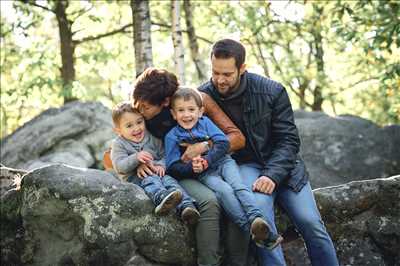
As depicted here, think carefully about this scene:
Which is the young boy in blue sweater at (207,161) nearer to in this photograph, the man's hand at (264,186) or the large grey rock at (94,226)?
the man's hand at (264,186)

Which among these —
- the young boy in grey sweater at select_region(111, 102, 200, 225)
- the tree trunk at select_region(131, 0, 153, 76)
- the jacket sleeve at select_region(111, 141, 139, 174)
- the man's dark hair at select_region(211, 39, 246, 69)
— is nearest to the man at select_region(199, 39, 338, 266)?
the man's dark hair at select_region(211, 39, 246, 69)

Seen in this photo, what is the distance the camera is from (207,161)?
4566mm

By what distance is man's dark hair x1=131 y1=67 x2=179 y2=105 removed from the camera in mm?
4883

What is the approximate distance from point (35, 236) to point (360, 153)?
6575 millimetres

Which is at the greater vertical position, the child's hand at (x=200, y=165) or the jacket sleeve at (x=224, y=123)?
the jacket sleeve at (x=224, y=123)

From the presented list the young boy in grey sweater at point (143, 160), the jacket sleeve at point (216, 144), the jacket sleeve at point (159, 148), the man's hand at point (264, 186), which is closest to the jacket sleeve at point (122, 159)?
the young boy in grey sweater at point (143, 160)

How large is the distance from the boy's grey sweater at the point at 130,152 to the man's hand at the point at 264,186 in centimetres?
83

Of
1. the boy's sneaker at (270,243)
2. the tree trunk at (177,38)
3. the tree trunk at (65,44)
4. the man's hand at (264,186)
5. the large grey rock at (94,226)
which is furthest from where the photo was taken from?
the tree trunk at (65,44)

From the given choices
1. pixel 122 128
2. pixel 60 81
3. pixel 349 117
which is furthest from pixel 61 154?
pixel 122 128

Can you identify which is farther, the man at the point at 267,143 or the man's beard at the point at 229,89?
the man's beard at the point at 229,89

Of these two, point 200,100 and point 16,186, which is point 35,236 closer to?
point 16,186

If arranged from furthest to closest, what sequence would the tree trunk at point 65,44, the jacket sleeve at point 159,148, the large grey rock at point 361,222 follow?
the tree trunk at point 65,44 < the large grey rock at point 361,222 < the jacket sleeve at point 159,148

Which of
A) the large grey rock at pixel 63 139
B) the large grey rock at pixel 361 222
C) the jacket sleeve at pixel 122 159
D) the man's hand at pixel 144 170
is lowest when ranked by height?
the large grey rock at pixel 63 139

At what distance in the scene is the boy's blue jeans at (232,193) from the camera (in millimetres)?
4355
